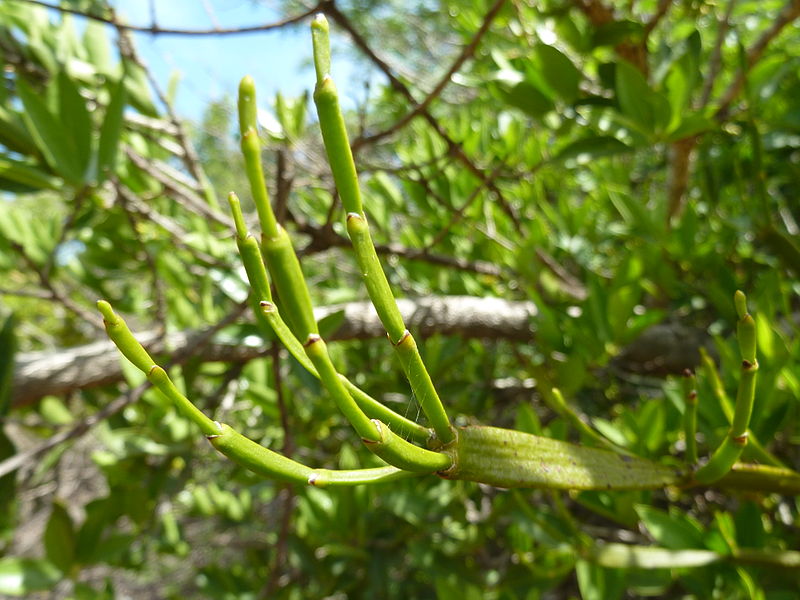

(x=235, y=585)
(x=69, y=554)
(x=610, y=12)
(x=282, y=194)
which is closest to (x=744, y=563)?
(x=282, y=194)

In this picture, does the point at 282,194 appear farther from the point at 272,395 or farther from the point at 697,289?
the point at 697,289

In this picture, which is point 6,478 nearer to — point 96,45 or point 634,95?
point 96,45

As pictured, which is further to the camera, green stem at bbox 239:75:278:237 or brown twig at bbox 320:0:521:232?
brown twig at bbox 320:0:521:232

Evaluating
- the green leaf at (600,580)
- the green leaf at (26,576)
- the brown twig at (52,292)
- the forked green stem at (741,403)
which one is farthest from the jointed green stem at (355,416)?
the green leaf at (26,576)

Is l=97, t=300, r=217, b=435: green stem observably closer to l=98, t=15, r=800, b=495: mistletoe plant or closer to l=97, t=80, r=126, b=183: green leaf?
l=98, t=15, r=800, b=495: mistletoe plant

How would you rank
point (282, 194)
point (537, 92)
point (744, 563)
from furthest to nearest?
point (537, 92), point (282, 194), point (744, 563)

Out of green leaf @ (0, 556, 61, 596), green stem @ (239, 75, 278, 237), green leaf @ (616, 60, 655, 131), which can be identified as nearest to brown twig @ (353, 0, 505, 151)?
green leaf @ (616, 60, 655, 131)
